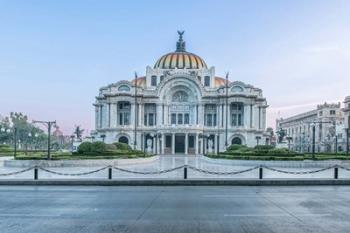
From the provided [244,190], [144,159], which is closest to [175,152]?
[144,159]

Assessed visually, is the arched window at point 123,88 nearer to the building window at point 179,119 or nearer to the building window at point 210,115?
the building window at point 179,119

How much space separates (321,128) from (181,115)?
57665mm

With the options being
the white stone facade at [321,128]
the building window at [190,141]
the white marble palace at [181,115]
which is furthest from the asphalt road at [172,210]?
the white stone facade at [321,128]

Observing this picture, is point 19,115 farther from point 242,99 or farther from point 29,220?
point 29,220

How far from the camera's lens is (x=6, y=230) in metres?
10.1

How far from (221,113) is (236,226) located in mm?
77769

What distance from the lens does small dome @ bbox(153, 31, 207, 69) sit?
98875 millimetres

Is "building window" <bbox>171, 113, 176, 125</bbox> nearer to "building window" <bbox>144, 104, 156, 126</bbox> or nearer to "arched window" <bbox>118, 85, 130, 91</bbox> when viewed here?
"building window" <bbox>144, 104, 156, 126</bbox>

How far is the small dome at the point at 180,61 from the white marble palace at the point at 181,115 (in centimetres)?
983

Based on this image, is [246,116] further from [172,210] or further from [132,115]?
[172,210]

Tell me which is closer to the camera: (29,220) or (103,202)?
(29,220)

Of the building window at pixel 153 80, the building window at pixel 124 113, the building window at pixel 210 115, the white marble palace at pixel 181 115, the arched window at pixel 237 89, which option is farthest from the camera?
the building window at pixel 153 80

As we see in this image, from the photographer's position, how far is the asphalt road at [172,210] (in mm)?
10516

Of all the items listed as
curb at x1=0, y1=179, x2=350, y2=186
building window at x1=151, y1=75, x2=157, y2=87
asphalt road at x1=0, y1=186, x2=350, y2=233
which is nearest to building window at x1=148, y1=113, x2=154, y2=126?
building window at x1=151, y1=75, x2=157, y2=87
